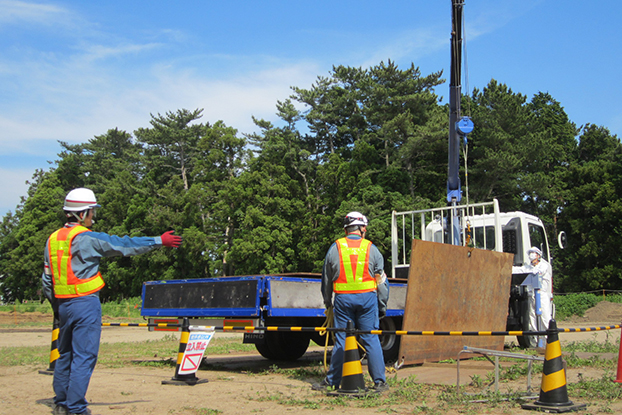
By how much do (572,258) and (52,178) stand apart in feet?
194

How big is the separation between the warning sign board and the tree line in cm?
2987

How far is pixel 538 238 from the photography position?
507 inches

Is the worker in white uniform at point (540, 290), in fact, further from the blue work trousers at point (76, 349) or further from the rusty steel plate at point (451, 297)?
the blue work trousers at point (76, 349)

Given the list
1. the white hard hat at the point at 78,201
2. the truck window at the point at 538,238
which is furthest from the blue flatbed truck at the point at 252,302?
the truck window at the point at 538,238

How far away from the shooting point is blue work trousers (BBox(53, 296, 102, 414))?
4754 mm

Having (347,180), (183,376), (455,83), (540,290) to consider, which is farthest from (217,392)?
(347,180)

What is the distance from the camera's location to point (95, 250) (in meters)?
4.97

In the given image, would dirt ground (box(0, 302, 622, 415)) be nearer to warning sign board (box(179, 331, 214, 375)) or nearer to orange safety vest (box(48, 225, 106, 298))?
warning sign board (box(179, 331, 214, 375))

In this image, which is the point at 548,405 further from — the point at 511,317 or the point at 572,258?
the point at 572,258

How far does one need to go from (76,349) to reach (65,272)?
0.65 metres

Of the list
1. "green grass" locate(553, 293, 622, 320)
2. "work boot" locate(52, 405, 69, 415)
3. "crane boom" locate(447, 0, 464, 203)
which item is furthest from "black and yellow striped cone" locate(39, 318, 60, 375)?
"green grass" locate(553, 293, 622, 320)

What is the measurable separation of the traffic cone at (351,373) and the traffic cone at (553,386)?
5.25 ft

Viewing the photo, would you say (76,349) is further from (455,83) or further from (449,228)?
(455,83)

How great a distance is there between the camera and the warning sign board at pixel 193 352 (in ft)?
22.6
